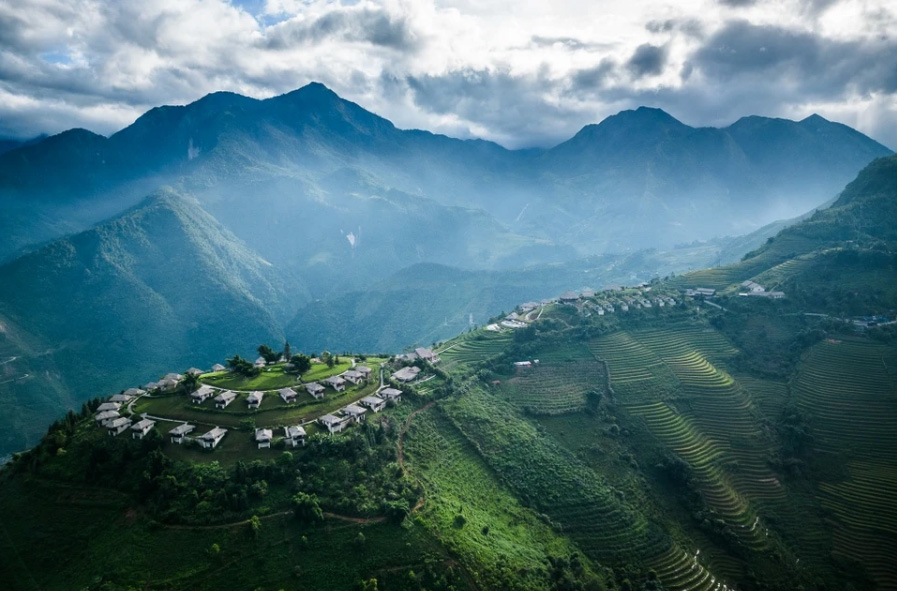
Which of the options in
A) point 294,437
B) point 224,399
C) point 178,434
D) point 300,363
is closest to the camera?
point 178,434

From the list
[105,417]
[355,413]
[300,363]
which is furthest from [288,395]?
[105,417]

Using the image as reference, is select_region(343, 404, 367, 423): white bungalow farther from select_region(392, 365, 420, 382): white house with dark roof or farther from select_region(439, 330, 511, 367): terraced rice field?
select_region(439, 330, 511, 367): terraced rice field

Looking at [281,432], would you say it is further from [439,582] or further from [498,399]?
[498,399]

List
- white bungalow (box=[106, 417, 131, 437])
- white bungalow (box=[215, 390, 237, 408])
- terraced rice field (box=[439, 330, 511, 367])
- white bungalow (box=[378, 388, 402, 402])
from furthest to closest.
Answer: terraced rice field (box=[439, 330, 511, 367]), white bungalow (box=[378, 388, 402, 402]), white bungalow (box=[215, 390, 237, 408]), white bungalow (box=[106, 417, 131, 437])

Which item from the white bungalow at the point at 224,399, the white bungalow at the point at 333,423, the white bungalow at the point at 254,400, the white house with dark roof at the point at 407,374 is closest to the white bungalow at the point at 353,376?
the white house with dark roof at the point at 407,374

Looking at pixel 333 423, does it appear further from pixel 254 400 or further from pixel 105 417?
pixel 105 417

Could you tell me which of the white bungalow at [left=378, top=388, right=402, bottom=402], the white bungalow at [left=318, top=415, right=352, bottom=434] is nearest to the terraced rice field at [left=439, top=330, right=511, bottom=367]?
the white bungalow at [left=378, top=388, right=402, bottom=402]
